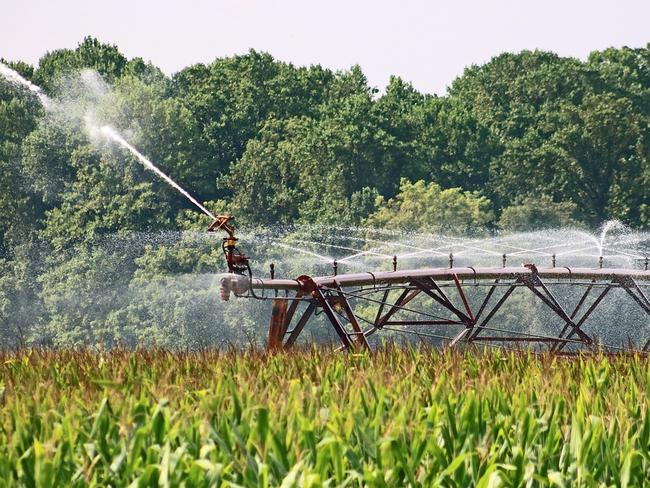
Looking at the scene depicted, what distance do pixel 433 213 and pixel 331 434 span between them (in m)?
77.8

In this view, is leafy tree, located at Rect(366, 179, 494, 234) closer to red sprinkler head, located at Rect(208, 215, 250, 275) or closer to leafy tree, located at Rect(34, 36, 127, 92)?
leafy tree, located at Rect(34, 36, 127, 92)

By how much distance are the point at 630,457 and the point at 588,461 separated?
578mm

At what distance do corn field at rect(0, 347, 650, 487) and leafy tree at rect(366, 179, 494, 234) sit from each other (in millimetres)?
73456

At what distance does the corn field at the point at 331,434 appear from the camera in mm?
12305

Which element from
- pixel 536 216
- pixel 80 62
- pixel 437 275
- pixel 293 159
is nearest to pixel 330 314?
pixel 437 275

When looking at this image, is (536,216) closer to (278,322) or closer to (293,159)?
(293,159)

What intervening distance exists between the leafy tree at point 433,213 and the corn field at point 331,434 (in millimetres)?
73456

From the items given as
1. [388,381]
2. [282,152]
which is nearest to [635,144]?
[282,152]

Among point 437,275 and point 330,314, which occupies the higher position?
point 437,275

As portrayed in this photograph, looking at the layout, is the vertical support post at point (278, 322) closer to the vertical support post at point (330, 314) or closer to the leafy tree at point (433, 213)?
the vertical support post at point (330, 314)

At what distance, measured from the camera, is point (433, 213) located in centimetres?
9119

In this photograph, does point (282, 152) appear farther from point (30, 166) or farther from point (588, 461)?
point (588, 461)

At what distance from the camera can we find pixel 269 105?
118 m

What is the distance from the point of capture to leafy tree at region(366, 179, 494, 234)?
90875 mm
